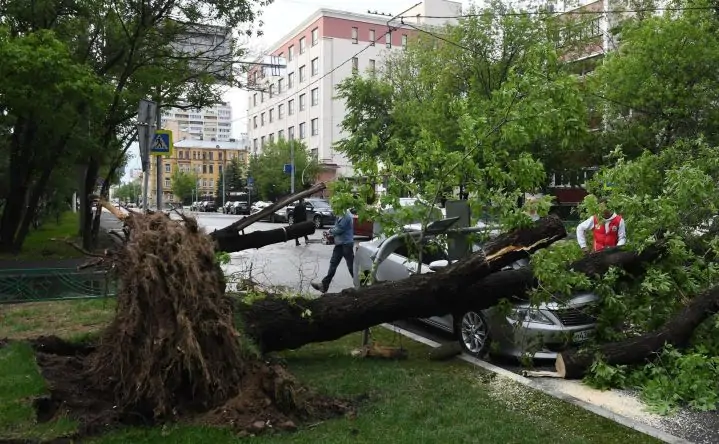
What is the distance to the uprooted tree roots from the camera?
4.37m

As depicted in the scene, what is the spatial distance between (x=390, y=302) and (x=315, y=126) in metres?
60.5

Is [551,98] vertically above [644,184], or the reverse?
[551,98]

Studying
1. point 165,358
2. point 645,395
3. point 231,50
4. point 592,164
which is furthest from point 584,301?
point 592,164

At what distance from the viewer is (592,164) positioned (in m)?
22.6

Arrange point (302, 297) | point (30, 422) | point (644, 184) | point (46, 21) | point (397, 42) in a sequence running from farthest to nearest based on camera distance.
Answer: point (397, 42)
point (46, 21)
point (644, 184)
point (302, 297)
point (30, 422)

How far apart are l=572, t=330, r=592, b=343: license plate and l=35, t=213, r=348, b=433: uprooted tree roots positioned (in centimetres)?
278

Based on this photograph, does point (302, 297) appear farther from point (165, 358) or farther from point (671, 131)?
point (671, 131)

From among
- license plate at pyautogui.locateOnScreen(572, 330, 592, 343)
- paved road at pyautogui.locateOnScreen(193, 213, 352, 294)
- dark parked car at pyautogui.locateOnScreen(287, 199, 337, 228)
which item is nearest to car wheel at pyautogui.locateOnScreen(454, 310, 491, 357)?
license plate at pyautogui.locateOnScreen(572, 330, 592, 343)

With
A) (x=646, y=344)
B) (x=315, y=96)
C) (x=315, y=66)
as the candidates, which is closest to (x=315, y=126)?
(x=315, y=96)

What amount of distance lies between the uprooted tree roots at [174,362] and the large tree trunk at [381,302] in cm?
110

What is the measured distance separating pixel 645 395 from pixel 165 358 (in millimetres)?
3921

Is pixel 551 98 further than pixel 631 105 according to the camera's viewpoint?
No

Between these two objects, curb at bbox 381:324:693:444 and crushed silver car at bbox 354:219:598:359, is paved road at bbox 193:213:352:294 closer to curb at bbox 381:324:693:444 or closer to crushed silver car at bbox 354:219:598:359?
crushed silver car at bbox 354:219:598:359

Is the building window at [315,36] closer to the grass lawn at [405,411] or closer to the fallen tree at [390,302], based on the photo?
the fallen tree at [390,302]
